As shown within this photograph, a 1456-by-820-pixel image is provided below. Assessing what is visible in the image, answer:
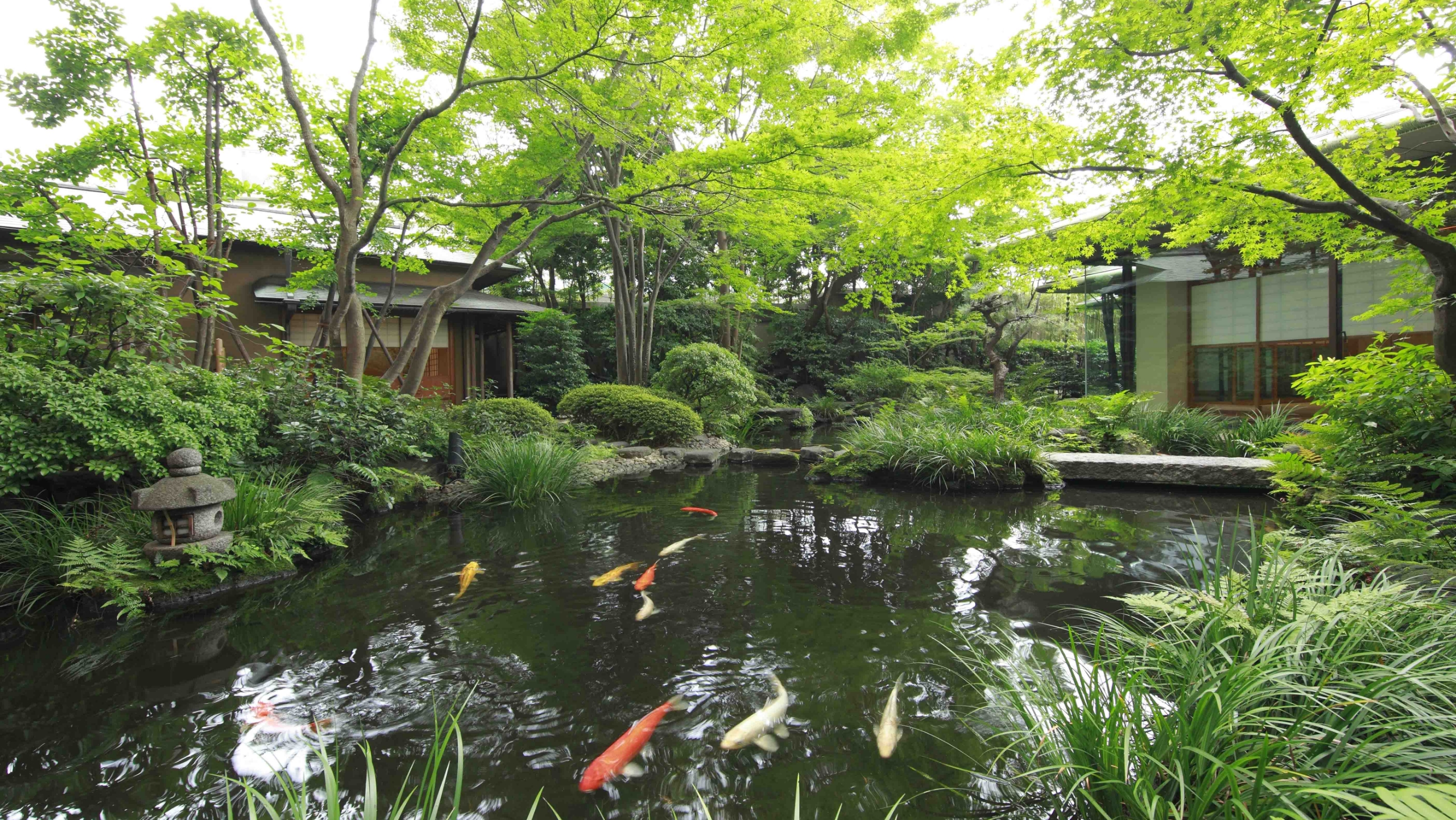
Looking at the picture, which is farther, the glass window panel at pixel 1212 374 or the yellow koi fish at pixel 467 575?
the glass window panel at pixel 1212 374

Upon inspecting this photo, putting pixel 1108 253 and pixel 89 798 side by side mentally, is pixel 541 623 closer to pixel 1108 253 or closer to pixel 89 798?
pixel 89 798

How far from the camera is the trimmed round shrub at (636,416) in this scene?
414 inches

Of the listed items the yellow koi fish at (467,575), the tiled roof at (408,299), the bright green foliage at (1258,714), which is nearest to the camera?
the bright green foliage at (1258,714)

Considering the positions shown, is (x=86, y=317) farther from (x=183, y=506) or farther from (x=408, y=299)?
(x=408, y=299)

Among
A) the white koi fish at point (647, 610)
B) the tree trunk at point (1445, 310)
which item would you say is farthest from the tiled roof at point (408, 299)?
the tree trunk at point (1445, 310)

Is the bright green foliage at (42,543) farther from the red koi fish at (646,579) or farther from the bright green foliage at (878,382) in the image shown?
the bright green foliage at (878,382)

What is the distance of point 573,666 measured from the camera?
3.02 m

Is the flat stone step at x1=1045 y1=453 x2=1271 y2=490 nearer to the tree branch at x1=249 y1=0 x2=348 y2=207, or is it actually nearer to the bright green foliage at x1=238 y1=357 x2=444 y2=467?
the bright green foliage at x1=238 y1=357 x2=444 y2=467

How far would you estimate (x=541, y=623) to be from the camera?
3547mm

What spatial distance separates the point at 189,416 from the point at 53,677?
1.98 m

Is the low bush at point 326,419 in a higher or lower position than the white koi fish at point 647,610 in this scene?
higher

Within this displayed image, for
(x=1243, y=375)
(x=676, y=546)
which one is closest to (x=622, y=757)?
(x=676, y=546)

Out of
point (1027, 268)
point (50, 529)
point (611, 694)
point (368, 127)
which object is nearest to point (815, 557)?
point (611, 694)

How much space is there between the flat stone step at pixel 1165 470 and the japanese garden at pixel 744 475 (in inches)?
1.8
